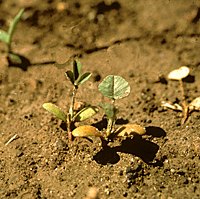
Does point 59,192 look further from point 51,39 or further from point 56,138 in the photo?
point 51,39

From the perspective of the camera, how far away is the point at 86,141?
1420mm

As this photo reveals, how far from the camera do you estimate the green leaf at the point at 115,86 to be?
4.13ft

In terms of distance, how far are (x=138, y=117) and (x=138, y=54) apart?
0.70m

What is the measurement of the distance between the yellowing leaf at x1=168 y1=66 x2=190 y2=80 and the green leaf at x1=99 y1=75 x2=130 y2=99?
69 cm

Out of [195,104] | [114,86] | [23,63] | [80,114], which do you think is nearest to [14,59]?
[23,63]

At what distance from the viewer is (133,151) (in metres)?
1.34

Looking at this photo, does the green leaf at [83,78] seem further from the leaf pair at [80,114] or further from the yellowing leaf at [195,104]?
the yellowing leaf at [195,104]

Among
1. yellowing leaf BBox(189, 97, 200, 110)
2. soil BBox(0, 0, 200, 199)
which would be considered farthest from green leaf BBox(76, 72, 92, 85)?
yellowing leaf BBox(189, 97, 200, 110)

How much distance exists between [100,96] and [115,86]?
0.47 meters

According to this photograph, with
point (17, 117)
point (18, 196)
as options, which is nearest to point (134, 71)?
point (17, 117)

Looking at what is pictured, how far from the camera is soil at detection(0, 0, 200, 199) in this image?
124 centimetres

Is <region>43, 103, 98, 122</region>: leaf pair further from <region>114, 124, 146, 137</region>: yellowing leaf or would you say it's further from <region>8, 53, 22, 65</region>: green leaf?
<region>8, 53, 22, 65</region>: green leaf

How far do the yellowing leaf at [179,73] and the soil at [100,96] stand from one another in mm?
49

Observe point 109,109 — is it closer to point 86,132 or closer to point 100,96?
point 86,132
